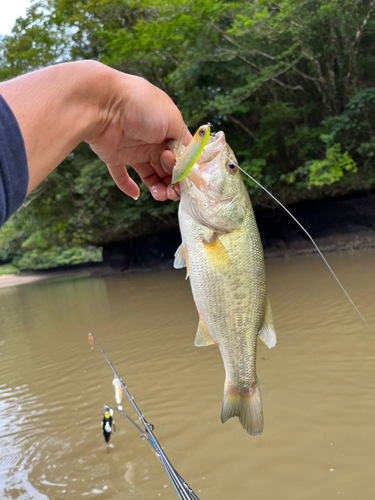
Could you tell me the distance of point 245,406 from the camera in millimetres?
1632

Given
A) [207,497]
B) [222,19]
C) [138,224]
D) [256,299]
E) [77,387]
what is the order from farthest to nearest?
[138,224], [222,19], [77,387], [207,497], [256,299]

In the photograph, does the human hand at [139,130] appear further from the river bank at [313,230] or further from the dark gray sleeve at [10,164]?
the river bank at [313,230]

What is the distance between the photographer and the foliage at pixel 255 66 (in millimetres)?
Answer: 14836

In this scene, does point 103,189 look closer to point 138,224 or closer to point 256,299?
point 138,224

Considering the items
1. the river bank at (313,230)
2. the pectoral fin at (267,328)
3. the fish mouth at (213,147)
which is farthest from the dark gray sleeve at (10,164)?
the river bank at (313,230)

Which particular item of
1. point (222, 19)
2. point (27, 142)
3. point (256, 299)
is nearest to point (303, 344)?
point (256, 299)

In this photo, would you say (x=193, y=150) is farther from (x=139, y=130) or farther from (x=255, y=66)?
(x=255, y=66)

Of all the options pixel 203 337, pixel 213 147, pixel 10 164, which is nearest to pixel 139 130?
pixel 213 147

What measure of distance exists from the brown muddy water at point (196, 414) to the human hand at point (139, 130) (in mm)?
2890

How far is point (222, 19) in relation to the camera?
1529cm

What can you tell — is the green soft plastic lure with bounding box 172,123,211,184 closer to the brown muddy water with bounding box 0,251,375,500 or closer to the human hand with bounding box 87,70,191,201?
the human hand with bounding box 87,70,191,201

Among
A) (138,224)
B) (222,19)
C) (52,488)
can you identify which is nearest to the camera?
(52,488)

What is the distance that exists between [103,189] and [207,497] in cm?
1774

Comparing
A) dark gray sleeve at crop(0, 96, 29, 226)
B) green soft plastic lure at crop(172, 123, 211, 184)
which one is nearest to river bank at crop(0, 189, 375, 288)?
green soft plastic lure at crop(172, 123, 211, 184)
